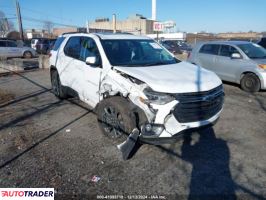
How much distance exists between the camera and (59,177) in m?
3.21

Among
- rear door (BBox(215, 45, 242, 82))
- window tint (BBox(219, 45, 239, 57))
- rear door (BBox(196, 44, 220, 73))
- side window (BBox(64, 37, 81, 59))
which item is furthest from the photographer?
rear door (BBox(196, 44, 220, 73))

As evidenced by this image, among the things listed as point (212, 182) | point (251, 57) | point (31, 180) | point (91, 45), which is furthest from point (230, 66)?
point (31, 180)

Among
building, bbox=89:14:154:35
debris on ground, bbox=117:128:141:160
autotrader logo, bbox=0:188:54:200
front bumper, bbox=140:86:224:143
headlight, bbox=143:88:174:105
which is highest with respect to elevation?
building, bbox=89:14:154:35

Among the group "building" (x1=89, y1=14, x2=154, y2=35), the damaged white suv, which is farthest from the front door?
"building" (x1=89, y1=14, x2=154, y2=35)

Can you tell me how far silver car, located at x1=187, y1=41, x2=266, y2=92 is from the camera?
7652 mm

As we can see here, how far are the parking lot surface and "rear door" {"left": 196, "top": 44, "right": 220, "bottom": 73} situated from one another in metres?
3.84

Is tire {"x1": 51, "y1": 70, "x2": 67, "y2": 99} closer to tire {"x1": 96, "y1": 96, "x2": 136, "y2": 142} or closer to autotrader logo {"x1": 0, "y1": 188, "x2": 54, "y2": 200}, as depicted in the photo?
tire {"x1": 96, "y1": 96, "x2": 136, "y2": 142}

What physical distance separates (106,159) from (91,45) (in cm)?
243

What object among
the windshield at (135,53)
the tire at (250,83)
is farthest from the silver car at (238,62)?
the windshield at (135,53)

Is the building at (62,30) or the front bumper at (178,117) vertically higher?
the building at (62,30)

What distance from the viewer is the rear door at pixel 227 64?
8.25m

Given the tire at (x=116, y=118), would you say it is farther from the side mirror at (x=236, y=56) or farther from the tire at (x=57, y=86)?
the side mirror at (x=236, y=56)

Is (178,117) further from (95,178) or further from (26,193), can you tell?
(26,193)

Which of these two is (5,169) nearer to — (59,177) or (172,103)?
(59,177)
